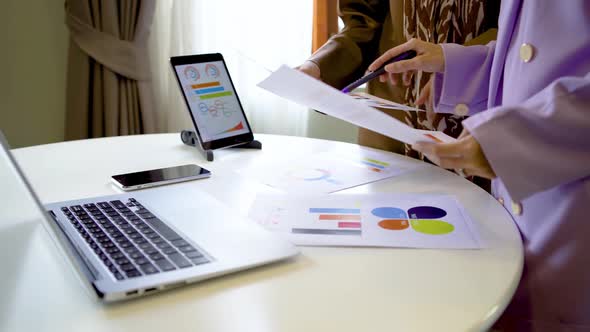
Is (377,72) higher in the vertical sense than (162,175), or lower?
higher

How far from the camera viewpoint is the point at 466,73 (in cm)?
104

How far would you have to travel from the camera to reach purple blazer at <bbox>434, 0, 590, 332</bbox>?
0.68 metres

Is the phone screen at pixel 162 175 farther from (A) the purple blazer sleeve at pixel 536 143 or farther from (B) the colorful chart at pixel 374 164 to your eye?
(A) the purple blazer sleeve at pixel 536 143

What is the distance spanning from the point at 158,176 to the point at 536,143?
634mm

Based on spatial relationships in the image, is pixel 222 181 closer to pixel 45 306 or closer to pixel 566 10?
pixel 45 306

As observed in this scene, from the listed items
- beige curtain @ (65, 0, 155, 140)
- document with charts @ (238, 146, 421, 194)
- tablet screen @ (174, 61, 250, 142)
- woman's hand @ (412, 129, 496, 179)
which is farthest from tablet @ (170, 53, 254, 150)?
beige curtain @ (65, 0, 155, 140)

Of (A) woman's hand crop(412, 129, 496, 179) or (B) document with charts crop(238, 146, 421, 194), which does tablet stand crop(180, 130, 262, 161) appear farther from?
(A) woman's hand crop(412, 129, 496, 179)

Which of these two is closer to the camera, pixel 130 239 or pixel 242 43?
pixel 130 239

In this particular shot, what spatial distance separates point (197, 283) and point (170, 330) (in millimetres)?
90

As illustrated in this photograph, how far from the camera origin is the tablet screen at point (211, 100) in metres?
1.22

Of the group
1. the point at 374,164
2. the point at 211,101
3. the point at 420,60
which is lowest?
the point at 374,164

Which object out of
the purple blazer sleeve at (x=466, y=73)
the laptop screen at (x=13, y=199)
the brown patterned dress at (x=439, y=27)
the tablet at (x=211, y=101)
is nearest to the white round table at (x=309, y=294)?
the laptop screen at (x=13, y=199)

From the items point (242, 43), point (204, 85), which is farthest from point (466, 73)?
Answer: point (242, 43)

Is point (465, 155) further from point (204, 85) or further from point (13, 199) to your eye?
point (204, 85)
